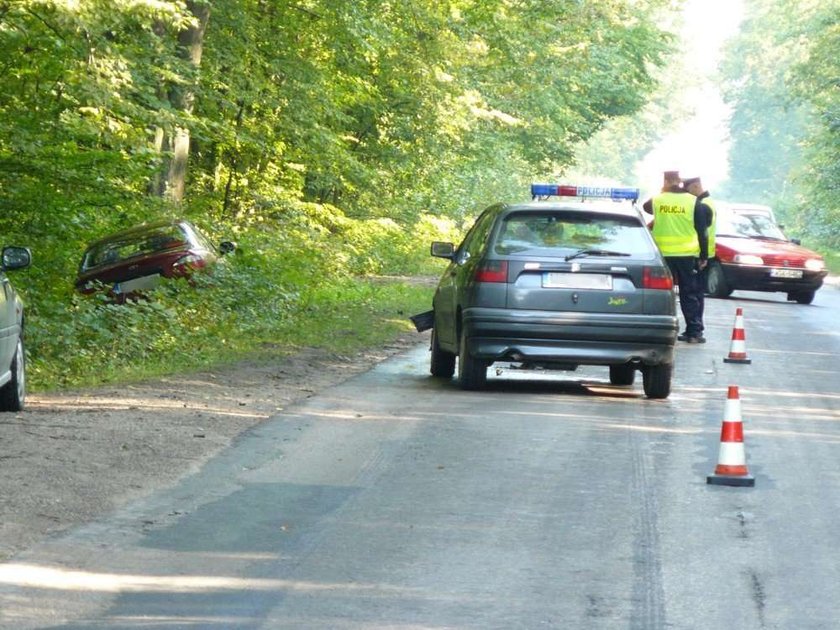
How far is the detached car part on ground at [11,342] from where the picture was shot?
11852 mm

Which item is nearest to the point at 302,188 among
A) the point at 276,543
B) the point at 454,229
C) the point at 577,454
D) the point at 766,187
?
the point at 454,229

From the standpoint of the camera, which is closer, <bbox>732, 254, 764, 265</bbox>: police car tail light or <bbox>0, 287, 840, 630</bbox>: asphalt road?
<bbox>0, 287, 840, 630</bbox>: asphalt road

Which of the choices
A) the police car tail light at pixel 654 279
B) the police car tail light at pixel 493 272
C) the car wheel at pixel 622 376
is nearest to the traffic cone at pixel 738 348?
the car wheel at pixel 622 376

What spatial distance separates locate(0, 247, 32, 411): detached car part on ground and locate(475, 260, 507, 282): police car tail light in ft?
11.9

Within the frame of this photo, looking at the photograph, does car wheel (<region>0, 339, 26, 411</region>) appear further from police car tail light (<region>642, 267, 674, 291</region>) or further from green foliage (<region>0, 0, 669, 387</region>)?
police car tail light (<region>642, 267, 674, 291</region>)

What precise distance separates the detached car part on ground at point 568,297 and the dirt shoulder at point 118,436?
5.23ft

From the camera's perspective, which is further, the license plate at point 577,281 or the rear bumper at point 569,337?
the license plate at point 577,281

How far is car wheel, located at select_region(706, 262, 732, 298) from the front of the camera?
29.7m

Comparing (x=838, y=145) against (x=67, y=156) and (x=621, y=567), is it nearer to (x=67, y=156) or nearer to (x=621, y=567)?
(x=67, y=156)

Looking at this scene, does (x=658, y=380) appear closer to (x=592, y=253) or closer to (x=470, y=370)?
(x=592, y=253)

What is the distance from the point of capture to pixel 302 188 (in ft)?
118

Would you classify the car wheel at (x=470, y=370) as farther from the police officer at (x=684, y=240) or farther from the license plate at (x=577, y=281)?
the police officer at (x=684, y=240)

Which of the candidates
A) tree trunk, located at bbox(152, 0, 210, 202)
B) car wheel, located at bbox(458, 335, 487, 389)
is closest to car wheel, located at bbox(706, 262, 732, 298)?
tree trunk, located at bbox(152, 0, 210, 202)

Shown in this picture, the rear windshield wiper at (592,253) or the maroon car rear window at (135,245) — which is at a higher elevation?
the rear windshield wiper at (592,253)
